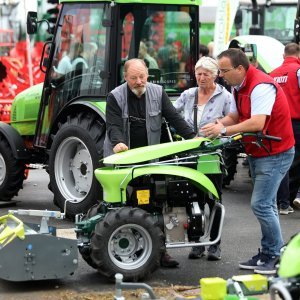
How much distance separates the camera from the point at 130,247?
7.07m

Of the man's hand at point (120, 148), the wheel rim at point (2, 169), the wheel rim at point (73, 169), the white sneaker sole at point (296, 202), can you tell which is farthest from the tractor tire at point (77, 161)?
the white sneaker sole at point (296, 202)

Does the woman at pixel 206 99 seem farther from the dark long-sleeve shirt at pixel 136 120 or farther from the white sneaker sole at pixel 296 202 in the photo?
the white sneaker sole at pixel 296 202

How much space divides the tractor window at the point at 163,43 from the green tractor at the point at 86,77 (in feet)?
0.04

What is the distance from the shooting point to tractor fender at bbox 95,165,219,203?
22.8 feet

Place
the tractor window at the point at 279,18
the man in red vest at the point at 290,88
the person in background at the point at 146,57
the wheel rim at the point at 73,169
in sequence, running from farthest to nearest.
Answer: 1. the tractor window at the point at 279,18
2. the man in red vest at the point at 290,88
3. the person in background at the point at 146,57
4. the wheel rim at the point at 73,169

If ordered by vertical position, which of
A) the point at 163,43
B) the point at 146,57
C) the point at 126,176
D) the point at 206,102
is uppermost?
the point at 163,43

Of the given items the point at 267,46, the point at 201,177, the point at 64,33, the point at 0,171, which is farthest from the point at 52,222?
the point at 267,46

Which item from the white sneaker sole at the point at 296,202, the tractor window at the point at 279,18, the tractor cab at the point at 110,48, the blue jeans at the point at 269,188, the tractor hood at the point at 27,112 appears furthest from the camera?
the tractor window at the point at 279,18

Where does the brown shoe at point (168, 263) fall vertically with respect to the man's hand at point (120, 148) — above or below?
below

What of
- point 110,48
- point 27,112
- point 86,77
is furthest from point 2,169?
point 110,48

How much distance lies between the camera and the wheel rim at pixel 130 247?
22.8 feet

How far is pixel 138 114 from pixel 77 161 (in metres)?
2.39

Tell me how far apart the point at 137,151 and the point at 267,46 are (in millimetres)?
6383

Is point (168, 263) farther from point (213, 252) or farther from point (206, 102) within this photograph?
point (206, 102)
